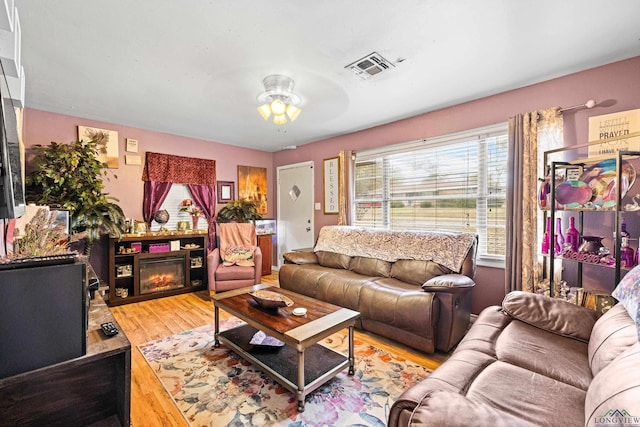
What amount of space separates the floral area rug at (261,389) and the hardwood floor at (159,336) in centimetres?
7

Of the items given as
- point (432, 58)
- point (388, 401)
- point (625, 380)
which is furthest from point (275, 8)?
point (388, 401)

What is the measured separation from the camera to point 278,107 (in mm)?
2584

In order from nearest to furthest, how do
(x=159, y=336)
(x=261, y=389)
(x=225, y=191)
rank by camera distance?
1. (x=261, y=389)
2. (x=159, y=336)
3. (x=225, y=191)

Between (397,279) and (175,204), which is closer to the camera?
(397,279)

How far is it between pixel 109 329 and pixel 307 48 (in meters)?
2.05

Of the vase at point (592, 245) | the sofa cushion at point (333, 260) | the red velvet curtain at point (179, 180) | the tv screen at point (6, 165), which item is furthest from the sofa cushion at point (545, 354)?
the red velvet curtain at point (179, 180)

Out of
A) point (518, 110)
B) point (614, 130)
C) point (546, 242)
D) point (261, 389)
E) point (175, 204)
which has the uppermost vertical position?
point (518, 110)

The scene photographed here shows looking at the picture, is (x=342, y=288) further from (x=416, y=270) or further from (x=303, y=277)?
(x=416, y=270)

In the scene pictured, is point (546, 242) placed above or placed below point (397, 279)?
above

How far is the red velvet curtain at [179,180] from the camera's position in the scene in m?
4.04

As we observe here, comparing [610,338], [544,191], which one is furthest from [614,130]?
[610,338]

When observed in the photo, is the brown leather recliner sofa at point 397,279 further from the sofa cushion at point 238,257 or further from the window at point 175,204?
the window at point 175,204

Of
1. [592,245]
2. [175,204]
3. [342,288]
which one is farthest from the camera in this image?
[175,204]

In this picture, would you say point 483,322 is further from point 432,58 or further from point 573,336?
point 432,58
